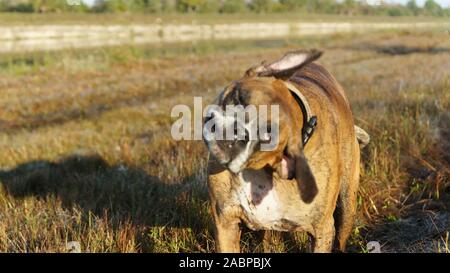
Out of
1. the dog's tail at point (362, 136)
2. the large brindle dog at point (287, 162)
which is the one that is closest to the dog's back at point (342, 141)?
the large brindle dog at point (287, 162)

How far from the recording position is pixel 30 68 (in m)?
19.2

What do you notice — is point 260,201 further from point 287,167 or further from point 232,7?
point 232,7

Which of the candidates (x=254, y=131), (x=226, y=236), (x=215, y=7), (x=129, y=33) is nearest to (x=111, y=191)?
(x=226, y=236)

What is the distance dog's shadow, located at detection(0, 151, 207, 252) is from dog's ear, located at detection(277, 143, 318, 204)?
1843 millimetres

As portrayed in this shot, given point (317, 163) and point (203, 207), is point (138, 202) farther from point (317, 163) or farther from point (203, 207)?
point (317, 163)

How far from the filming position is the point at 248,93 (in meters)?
2.14

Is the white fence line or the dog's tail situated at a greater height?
the dog's tail

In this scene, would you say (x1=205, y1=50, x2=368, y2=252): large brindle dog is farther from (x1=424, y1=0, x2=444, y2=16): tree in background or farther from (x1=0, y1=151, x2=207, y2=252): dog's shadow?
(x1=424, y1=0, x2=444, y2=16): tree in background

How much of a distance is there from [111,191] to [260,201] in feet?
10.1

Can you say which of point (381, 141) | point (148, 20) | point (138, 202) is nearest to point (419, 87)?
point (381, 141)

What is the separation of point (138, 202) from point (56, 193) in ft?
4.23

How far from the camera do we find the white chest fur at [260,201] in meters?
2.61

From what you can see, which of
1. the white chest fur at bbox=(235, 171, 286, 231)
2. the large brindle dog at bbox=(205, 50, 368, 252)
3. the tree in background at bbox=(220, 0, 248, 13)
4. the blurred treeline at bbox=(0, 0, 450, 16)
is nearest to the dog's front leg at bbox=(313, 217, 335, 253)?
the large brindle dog at bbox=(205, 50, 368, 252)

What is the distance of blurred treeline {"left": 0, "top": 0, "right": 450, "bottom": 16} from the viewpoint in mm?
55844
